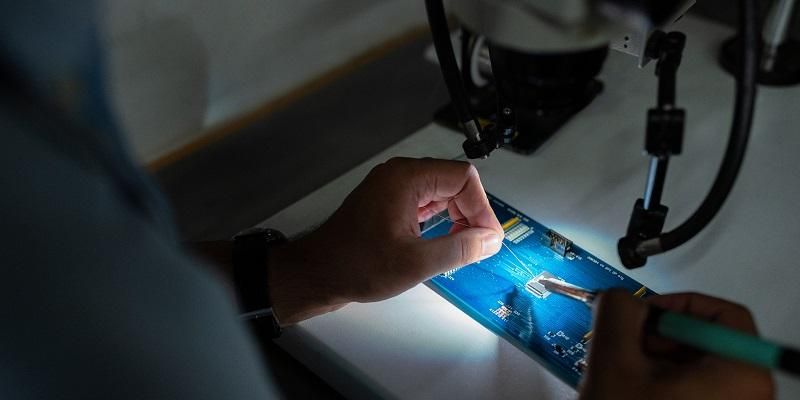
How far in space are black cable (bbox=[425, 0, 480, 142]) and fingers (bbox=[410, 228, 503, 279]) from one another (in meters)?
0.11

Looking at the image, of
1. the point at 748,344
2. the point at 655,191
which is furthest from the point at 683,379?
the point at 655,191

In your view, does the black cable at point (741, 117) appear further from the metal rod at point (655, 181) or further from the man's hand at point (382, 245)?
the man's hand at point (382, 245)

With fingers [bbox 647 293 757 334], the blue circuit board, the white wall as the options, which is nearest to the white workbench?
the blue circuit board

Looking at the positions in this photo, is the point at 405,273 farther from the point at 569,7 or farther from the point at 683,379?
the point at 569,7

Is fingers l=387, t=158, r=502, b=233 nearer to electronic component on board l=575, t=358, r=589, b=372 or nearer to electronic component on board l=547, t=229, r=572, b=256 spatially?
electronic component on board l=547, t=229, r=572, b=256

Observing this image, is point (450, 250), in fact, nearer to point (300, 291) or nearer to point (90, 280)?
point (300, 291)

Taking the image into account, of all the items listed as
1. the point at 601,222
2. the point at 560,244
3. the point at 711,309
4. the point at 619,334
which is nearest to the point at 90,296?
the point at 619,334

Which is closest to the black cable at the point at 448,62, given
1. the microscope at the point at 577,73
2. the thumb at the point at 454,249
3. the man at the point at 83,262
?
the microscope at the point at 577,73

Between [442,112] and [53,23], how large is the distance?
920mm

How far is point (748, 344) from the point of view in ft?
1.81

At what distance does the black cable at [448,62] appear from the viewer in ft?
2.42

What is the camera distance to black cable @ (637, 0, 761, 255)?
0.55 metres

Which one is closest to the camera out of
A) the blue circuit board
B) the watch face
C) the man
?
the man

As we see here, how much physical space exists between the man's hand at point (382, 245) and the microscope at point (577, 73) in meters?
0.08
